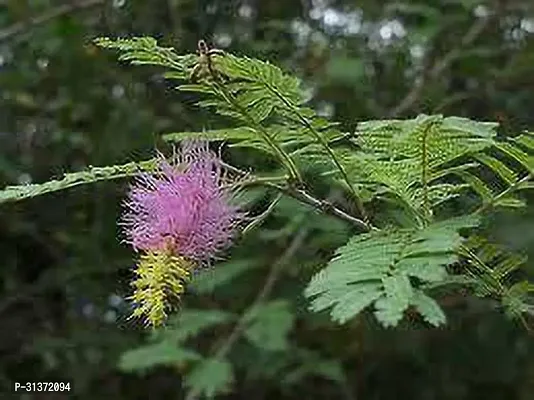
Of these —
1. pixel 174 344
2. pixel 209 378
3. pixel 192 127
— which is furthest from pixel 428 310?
pixel 192 127

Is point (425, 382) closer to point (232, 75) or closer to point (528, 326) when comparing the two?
point (528, 326)

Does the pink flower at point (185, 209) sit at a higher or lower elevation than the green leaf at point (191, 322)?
Result: lower

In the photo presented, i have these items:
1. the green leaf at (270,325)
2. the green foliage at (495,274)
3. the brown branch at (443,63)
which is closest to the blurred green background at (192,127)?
the brown branch at (443,63)

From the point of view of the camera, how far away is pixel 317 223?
84.2 inches

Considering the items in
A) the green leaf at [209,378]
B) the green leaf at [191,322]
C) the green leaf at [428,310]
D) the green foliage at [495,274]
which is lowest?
the green leaf at [428,310]

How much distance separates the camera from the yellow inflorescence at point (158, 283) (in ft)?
A: 2.69

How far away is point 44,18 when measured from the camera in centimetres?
249

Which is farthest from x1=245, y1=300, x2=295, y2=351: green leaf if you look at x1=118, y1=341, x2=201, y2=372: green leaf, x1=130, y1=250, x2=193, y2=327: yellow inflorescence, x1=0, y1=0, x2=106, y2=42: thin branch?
x1=130, y1=250, x2=193, y2=327: yellow inflorescence

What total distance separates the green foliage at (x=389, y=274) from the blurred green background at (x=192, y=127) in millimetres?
1529

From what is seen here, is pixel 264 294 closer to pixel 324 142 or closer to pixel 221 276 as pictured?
pixel 221 276

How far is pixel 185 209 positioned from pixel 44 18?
1.72m

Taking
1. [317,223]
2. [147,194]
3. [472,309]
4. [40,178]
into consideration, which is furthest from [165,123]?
[147,194]

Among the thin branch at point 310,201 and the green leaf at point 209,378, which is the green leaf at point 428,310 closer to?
the thin branch at point 310,201

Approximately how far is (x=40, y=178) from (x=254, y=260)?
558 mm
